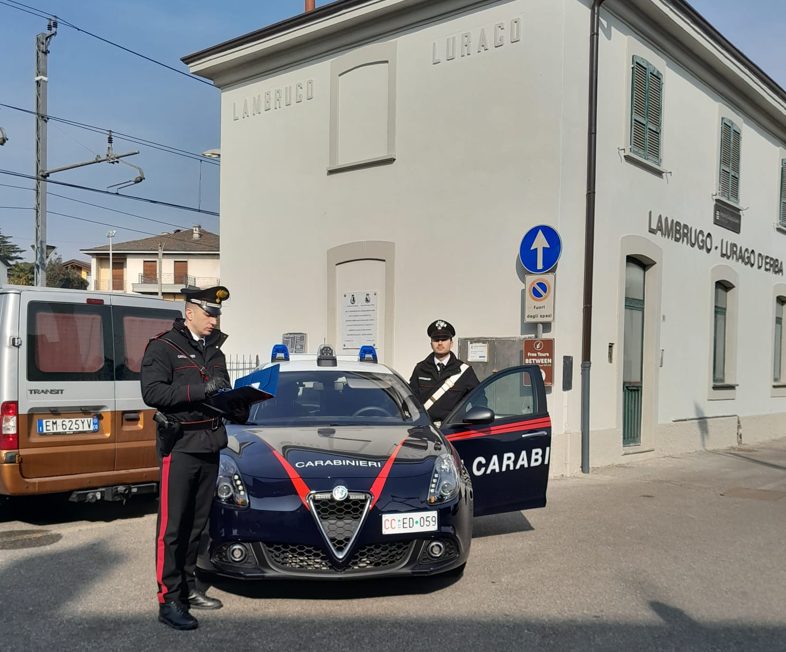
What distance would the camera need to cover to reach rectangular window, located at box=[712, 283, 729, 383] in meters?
15.0

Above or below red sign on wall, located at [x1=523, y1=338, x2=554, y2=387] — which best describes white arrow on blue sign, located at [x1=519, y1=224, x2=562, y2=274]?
above

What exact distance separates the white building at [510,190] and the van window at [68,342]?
5.27 meters

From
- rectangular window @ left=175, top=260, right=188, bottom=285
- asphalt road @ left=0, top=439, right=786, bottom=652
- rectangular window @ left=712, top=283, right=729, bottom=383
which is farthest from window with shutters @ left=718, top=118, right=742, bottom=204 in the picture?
rectangular window @ left=175, top=260, right=188, bottom=285

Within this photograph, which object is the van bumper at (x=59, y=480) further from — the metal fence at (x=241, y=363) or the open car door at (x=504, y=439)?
the metal fence at (x=241, y=363)

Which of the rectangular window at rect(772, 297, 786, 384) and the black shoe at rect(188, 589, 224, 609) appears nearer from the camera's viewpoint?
the black shoe at rect(188, 589, 224, 609)

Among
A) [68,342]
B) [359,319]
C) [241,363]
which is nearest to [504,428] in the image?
[68,342]

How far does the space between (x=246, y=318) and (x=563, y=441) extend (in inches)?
255

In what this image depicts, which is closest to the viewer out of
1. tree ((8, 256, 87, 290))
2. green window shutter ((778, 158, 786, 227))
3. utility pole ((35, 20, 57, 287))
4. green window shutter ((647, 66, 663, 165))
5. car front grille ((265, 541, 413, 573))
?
car front grille ((265, 541, 413, 573))

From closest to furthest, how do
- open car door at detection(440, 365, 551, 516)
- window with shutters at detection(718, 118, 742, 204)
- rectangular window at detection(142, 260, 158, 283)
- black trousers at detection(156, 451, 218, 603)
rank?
black trousers at detection(156, 451, 218, 603), open car door at detection(440, 365, 551, 516), window with shutters at detection(718, 118, 742, 204), rectangular window at detection(142, 260, 158, 283)

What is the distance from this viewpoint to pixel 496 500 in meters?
6.26

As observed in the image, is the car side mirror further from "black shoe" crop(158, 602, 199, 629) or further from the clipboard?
"black shoe" crop(158, 602, 199, 629)

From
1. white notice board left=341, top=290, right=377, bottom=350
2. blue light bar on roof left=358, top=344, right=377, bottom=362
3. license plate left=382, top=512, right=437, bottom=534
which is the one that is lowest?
license plate left=382, top=512, right=437, bottom=534

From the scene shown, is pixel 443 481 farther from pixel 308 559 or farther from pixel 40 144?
pixel 40 144

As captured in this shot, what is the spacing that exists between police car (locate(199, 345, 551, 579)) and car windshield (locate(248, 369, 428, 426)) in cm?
1
